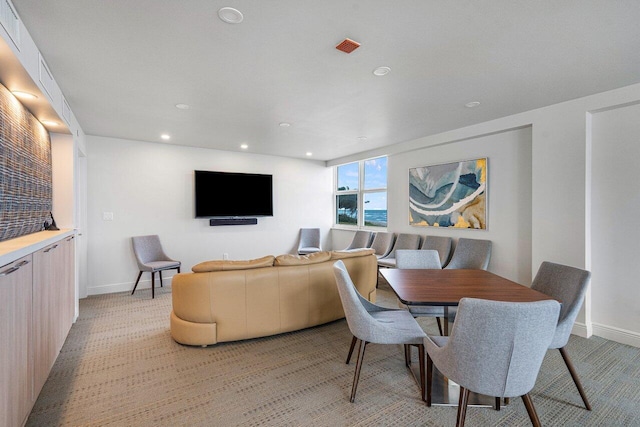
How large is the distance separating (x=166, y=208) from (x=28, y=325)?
3.60 metres

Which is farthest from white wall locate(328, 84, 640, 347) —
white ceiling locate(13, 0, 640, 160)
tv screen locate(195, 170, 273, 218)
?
tv screen locate(195, 170, 273, 218)

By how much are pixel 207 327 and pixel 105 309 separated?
2.14m

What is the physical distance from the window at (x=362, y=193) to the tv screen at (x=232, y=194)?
1.81 m

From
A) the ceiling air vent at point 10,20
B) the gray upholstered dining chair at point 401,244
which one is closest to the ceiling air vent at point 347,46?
the ceiling air vent at point 10,20

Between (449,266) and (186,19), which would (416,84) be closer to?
(186,19)

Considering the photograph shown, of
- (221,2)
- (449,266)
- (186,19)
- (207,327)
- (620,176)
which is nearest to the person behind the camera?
(221,2)

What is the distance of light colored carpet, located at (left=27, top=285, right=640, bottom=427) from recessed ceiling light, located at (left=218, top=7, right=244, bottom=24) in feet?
8.08

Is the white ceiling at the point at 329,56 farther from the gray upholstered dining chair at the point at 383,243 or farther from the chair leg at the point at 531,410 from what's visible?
the gray upholstered dining chair at the point at 383,243

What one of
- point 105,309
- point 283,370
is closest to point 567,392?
point 283,370

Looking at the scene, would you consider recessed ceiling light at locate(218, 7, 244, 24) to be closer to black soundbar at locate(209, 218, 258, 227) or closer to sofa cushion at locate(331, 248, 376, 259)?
sofa cushion at locate(331, 248, 376, 259)

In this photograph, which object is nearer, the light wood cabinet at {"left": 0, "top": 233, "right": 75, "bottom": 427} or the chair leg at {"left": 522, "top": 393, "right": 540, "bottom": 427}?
the light wood cabinet at {"left": 0, "top": 233, "right": 75, "bottom": 427}

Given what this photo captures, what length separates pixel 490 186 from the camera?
3965 mm

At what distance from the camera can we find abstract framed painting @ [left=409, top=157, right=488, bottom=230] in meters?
4.07

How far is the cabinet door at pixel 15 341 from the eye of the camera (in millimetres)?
1355
